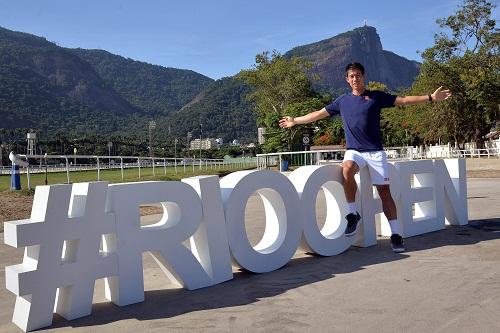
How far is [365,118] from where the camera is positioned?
5.88 meters

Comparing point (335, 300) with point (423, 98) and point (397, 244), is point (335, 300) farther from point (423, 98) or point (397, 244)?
point (423, 98)

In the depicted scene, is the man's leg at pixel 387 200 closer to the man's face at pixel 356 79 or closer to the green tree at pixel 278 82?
the man's face at pixel 356 79

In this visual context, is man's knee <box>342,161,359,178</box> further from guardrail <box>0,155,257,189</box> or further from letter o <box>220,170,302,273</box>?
guardrail <box>0,155,257,189</box>

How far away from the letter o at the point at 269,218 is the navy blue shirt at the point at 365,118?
106 cm

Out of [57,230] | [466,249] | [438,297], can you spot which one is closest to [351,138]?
[466,249]

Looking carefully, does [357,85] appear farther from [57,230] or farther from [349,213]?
[57,230]

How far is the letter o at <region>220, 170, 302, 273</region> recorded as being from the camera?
198 inches

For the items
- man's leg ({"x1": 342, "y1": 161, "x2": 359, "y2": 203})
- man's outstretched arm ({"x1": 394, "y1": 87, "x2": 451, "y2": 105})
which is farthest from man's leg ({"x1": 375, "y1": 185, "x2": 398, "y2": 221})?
man's outstretched arm ({"x1": 394, "y1": 87, "x2": 451, "y2": 105})

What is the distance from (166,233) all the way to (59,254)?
0.94m

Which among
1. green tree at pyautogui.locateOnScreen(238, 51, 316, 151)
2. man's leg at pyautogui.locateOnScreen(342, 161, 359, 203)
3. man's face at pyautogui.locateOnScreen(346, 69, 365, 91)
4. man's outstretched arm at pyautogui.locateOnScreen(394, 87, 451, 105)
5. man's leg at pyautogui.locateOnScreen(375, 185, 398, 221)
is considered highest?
green tree at pyautogui.locateOnScreen(238, 51, 316, 151)

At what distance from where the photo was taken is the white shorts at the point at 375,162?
5934mm

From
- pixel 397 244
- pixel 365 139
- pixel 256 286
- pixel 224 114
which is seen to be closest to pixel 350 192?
pixel 365 139

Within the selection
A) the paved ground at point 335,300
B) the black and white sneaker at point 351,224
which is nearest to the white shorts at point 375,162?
the black and white sneaker at point 351,224

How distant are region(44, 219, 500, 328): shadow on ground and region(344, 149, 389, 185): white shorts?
847 millimetres
